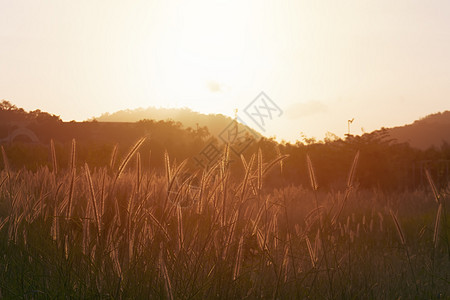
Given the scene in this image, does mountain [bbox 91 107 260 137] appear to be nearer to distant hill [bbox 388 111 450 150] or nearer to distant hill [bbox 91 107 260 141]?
distant hill [bbox 91 107 260 141]

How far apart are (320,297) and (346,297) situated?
13 cm

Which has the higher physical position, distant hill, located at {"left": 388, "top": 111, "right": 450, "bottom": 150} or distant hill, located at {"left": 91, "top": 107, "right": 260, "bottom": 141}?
distant hill, located at {"left": 91, "top": 107, "right": 260, "bottom": 141}

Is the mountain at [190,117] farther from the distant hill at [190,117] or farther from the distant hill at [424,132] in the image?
the distant hill at [424,132]

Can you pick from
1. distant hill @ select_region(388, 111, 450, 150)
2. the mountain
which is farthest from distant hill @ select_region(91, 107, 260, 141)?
distant hill @ select_region(388, 111, 450, 150)

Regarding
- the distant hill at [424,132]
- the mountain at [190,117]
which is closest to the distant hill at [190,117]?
the mountain at [190,117]

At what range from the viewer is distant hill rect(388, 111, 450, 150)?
193ft

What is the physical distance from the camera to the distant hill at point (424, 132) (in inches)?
2314

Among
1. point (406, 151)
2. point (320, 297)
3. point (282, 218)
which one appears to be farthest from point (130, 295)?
point (406, 151)

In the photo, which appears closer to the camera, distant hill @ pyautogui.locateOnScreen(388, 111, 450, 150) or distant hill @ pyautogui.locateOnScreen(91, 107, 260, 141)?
distant hill @ pyautogui.locateOnScreen(388, 111, 450, 150)

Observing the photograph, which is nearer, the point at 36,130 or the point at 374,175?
the point at 374,175

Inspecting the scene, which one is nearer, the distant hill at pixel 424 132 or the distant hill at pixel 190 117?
the distant hill at pixel 424 132

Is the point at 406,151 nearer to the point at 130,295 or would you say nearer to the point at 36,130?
the point at 130,295

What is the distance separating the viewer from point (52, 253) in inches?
87.3

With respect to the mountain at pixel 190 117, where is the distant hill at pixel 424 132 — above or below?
below
